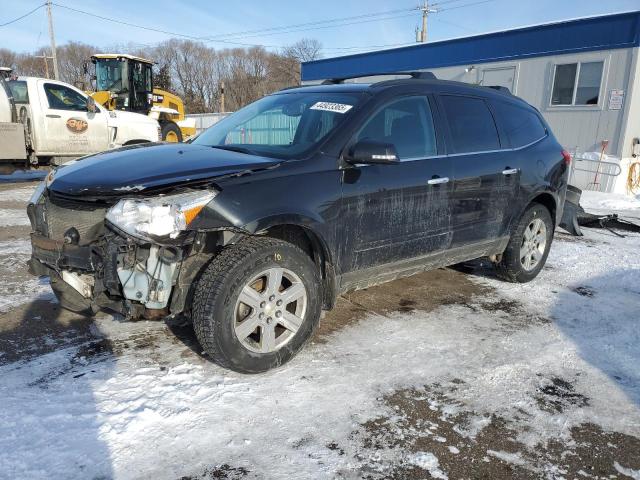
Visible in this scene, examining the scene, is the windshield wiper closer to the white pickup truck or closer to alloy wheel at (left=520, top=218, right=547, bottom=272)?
alloy wheel at (left=520, top=218, right=547, bottom=272)

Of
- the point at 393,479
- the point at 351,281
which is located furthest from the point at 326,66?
the point at 393,479

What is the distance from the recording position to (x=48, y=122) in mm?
10836

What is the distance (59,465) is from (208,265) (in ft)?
4.08

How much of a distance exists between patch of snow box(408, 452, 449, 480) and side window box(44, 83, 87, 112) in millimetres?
11246

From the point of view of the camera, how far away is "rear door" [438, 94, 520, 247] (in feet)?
14.0

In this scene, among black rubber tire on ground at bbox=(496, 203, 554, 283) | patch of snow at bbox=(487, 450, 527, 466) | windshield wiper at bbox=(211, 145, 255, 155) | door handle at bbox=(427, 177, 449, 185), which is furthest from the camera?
black rubber tire on ground at bbox=(496, 203, 554, 283)

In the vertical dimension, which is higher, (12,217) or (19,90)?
(19,90)

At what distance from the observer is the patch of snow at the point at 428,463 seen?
7.71 ft

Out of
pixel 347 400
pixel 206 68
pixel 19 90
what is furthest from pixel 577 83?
pixel 206 68

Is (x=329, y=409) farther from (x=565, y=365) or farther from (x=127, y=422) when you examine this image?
(x=565, y=365)

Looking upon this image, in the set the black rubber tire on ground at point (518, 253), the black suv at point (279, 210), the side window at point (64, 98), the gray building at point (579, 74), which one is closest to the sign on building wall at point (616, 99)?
the gray building at point (579, 74)

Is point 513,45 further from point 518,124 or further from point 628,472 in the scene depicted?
point 628,472

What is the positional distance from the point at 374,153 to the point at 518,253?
7.96ft

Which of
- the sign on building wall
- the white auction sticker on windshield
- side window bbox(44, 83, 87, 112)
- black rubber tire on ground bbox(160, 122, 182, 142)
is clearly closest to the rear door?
the white auction sticker on windshield
